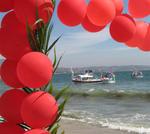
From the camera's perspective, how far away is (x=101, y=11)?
2.92m

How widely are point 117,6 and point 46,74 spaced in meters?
0.80

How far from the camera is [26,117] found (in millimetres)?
2750

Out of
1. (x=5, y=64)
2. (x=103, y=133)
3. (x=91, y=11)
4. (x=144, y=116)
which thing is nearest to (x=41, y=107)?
(x=5, y=64)

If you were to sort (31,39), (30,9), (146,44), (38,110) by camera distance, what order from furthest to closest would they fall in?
(146,44) < (31,39) < (30,9) < (38,110)

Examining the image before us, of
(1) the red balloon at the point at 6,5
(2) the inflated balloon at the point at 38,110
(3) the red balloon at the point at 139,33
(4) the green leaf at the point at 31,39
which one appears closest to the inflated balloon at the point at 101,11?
(3) the red balloon at the point at 139,33

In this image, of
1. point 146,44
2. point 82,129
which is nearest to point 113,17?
point 146,44

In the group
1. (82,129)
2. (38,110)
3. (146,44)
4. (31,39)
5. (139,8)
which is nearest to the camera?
(38,110)

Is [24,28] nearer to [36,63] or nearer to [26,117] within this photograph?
[36,63]

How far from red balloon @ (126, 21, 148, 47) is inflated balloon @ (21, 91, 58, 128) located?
2.79ft

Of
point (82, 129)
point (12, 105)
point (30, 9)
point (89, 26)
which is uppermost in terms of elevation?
point (30, 9)

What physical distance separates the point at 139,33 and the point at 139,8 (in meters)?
0.20

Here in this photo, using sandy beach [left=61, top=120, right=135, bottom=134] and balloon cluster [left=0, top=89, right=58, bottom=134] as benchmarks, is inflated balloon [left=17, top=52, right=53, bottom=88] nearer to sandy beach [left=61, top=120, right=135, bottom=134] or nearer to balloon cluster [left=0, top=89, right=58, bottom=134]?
balloon cluster [left=0, top=89, right=58, bottom=134]

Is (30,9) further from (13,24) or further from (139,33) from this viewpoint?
(139,33)

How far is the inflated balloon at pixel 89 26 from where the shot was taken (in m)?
3.08
